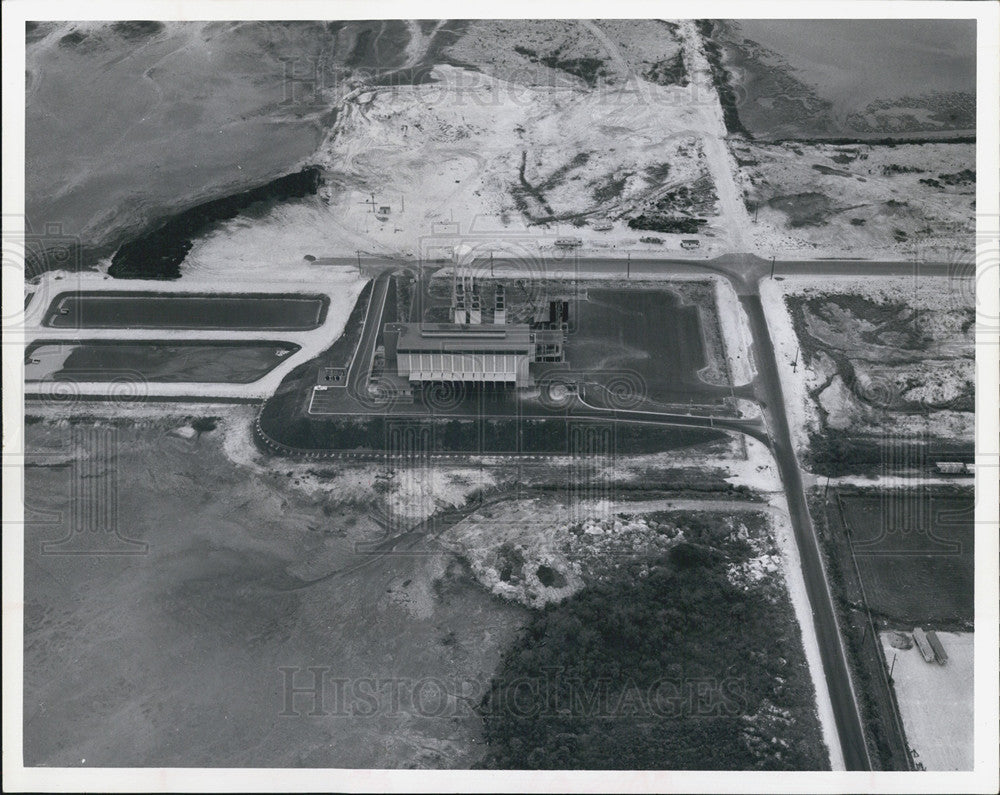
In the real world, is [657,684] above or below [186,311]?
below

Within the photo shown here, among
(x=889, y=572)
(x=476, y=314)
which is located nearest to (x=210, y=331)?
(x=476, y=314)

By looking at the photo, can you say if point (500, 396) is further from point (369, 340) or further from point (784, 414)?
point (784, 414)

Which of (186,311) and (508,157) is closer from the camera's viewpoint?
(186,311)

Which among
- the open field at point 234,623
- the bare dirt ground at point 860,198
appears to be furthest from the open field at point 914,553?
the bare dirt ground at point 860,198

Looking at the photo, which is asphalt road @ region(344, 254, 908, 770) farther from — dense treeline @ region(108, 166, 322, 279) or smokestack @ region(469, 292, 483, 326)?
dense treeline @ region(108, 166, 322, 279)

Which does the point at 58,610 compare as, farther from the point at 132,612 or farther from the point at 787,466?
the point at 787,466

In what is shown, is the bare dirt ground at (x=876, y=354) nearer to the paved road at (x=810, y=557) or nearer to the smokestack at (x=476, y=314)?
the paved road at (x=810, y=557)
